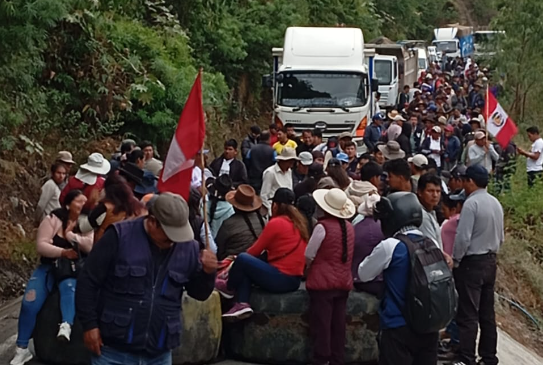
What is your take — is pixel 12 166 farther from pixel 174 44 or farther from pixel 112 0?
pixel 174 44

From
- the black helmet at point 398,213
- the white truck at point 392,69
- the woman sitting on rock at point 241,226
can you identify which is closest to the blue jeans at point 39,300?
the woman sitting on rock at point 241,226

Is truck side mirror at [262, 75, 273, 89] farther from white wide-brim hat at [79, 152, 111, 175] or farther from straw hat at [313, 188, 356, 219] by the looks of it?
straw hat at [313, 188, 356, 219]

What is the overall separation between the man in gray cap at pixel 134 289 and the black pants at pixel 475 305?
11.8ft

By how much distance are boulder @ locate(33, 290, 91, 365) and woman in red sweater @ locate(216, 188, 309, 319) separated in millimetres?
1283

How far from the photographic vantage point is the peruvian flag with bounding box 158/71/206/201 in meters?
6.04

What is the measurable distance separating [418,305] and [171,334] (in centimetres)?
173

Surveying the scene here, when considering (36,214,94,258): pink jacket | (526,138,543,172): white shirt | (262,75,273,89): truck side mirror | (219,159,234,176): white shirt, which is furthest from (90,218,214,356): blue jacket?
(262,75,273,89): truck side mirror

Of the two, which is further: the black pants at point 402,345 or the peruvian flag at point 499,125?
the peruvian flag at point 499,125

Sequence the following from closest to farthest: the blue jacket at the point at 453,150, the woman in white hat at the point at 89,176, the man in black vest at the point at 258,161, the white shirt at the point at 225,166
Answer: the woman in white hat at the point at 89,176 → the white shirt at the point at 225,166 → the man in black vest at the point at 258,161 → the blue jacket at the point at 453,150

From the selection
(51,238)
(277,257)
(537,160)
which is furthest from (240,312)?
(537,160)

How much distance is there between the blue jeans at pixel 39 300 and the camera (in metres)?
7.30

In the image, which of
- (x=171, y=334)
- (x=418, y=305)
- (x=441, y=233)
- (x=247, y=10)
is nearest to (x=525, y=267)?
(x=441, y=233)

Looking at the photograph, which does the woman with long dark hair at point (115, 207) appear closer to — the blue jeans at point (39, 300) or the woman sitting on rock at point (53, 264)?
the woman sitting on rock at point (53, 264)

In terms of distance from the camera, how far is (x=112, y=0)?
34.0 ft
